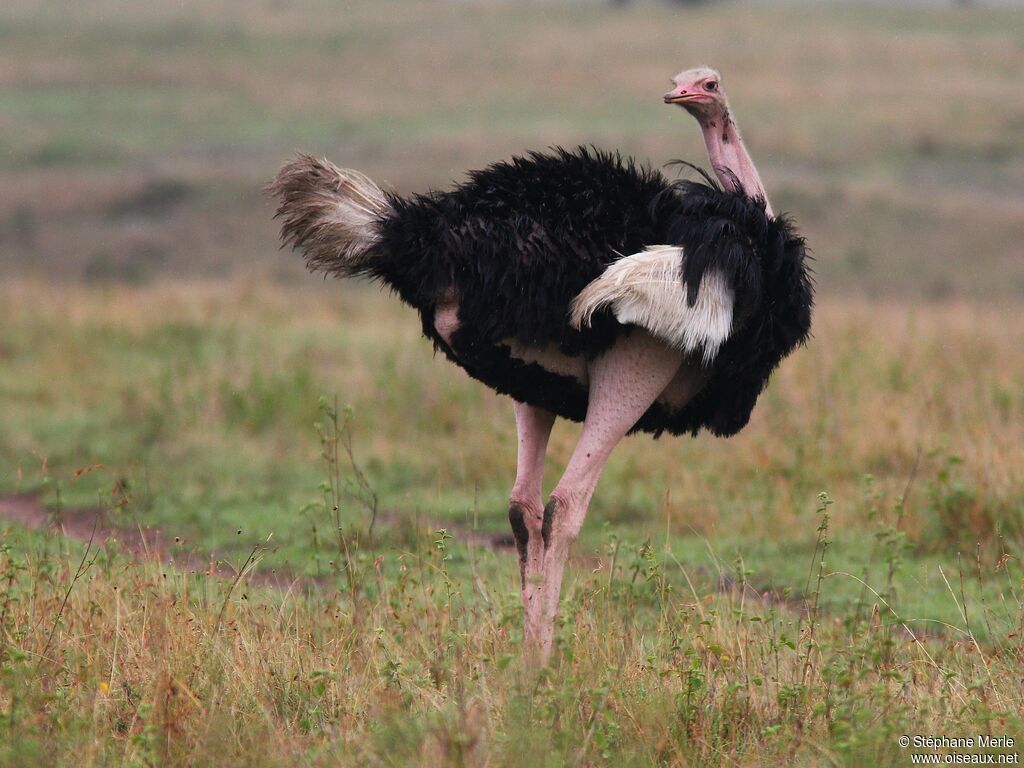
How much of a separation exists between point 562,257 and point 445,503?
12.1ft

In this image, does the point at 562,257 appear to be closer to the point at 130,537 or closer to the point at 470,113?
the point at 130,537

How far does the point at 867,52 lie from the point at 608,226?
34655 millimetres

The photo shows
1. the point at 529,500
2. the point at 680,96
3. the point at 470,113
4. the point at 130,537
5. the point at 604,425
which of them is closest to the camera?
the point at 604,425

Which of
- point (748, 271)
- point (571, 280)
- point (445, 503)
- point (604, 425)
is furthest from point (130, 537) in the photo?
point (748, 271)

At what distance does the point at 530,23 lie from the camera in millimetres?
44812

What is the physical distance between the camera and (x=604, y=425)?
16.3 feet

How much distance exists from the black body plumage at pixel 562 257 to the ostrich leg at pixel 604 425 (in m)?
0.10

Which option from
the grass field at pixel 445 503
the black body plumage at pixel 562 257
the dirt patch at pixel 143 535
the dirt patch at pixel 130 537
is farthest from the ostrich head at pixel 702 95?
the dirt patch at pixel 130 537

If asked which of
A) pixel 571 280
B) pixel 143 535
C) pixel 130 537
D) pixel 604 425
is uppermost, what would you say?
pixel 571 280

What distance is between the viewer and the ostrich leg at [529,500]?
5.15 m

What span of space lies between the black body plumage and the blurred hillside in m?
14.2

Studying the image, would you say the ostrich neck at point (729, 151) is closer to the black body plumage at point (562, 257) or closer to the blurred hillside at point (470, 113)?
the black body plumage at point (562, 257)

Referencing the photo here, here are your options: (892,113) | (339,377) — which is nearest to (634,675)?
(339,377)

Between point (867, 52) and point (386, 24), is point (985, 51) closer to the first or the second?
point (867, 52)
